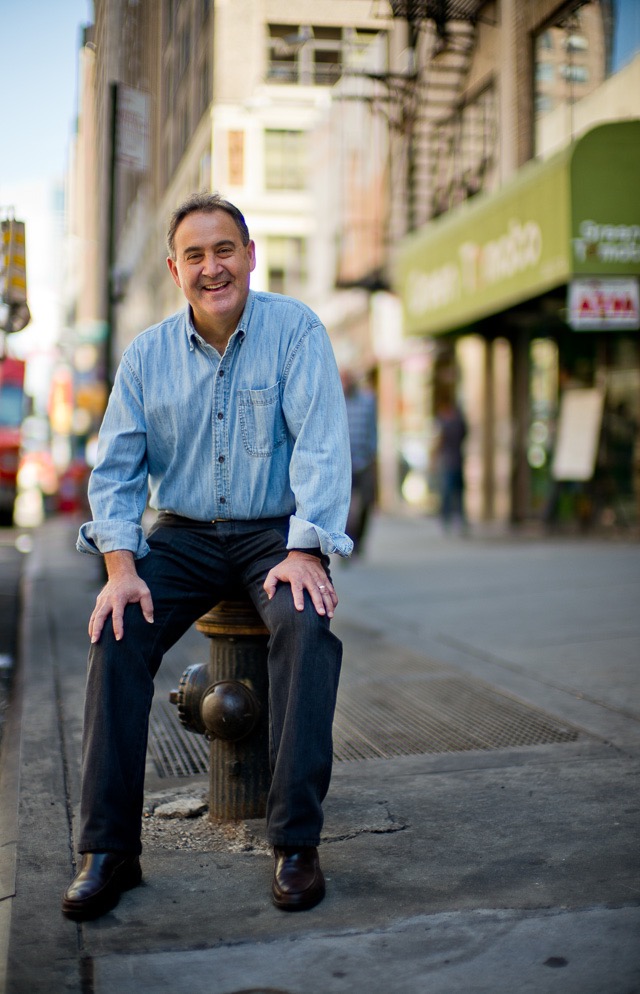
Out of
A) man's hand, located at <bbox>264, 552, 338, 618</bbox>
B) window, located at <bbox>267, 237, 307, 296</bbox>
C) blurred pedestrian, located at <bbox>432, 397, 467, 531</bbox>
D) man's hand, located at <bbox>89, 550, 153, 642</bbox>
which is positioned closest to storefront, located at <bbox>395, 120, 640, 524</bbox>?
blurred pedestrian, located at <bbox>432, 397, 467, 531</bbox>

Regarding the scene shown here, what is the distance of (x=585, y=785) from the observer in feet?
11.5

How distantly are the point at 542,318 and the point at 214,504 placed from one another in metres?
11.9

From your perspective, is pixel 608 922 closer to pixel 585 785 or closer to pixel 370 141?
pixel 585 785

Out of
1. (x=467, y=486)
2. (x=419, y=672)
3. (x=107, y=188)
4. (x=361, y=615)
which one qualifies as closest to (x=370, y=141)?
(x=467, y=486)

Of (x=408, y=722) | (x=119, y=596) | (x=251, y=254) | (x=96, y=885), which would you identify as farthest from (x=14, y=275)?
(x=96, y=885)

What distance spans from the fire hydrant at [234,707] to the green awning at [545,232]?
7686 mm

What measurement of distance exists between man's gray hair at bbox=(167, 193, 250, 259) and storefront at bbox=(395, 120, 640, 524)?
634cm

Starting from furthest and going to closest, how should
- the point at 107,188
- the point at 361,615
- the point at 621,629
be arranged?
the point at 107,188
the point at 361,615
the point at 621,629

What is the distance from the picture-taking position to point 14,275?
548 centimetres

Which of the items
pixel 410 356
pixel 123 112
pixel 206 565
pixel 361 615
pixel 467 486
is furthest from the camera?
pixel 410 356

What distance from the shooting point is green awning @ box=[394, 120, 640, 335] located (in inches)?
397

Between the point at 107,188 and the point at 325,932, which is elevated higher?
the point at 107,188

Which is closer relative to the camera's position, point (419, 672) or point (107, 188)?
point (419, 672)

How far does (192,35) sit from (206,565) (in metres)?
5.65
